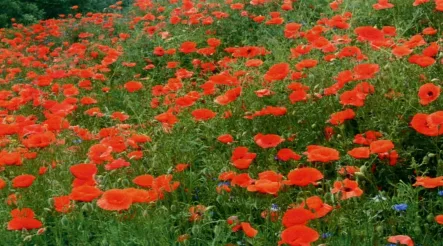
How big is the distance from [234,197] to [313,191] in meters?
0.34

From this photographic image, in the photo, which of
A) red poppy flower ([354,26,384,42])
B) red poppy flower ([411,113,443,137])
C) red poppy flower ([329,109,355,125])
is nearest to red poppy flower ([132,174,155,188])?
red poppy flower ([329,109,355,125])

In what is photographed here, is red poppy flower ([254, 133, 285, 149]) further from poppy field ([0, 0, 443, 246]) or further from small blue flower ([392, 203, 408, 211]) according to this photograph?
small blue flower ([392, 203, 408, 211])


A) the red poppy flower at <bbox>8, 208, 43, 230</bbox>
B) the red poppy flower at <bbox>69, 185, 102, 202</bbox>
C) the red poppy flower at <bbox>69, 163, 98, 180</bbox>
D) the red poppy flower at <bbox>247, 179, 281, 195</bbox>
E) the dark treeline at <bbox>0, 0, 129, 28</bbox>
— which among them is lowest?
the dark treeline at <bbox>0, 0, 129, 28</bbox>

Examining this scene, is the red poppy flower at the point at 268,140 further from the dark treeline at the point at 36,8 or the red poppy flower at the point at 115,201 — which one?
the dark treeline at the point at 36,8

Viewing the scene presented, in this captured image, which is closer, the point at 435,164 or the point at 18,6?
the point at 435,164

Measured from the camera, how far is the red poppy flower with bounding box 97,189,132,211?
2115 mm

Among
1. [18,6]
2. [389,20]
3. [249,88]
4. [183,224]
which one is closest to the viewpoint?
[183,224]

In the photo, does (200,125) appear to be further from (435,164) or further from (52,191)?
(435,164)

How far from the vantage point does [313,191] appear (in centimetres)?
260

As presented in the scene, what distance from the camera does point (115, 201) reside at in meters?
2.15

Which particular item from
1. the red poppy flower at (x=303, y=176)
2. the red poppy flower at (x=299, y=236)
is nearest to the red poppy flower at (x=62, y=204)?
the red poppy flower at (x=303, y=176)

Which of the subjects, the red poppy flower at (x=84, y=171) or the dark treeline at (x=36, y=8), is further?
the dark treeline at (x=36, y=8)

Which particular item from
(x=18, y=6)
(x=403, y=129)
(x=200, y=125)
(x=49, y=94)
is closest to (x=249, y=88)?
(x=200, y=125)

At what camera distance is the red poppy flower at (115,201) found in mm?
2115
